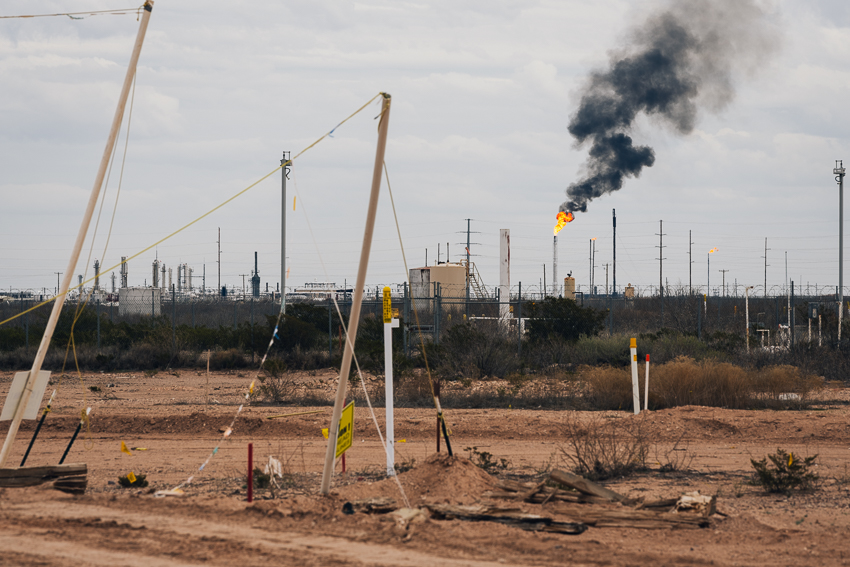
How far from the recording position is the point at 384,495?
28.2 feet

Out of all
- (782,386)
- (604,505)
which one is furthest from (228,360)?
(604,505)

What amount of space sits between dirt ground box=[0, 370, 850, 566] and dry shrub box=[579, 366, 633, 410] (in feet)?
4.18

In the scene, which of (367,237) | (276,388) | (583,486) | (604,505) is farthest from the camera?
(276,388)

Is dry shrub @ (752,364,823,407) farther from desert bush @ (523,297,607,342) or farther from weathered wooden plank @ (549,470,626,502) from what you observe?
weathered wooden plank @ (549,470,626,502)

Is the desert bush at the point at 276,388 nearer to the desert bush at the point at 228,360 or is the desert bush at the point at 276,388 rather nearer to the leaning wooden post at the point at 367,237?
the desert bush at the point at 228,360

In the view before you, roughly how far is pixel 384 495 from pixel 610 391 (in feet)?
34.1

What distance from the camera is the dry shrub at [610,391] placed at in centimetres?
1758

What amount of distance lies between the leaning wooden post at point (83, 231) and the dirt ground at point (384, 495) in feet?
4.15

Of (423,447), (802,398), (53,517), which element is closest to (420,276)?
(802,398)

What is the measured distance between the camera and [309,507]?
770 cm

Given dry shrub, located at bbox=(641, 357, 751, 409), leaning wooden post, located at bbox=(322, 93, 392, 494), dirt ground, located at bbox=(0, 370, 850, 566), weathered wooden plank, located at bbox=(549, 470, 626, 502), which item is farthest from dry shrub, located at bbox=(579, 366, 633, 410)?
leaning wooden post, located at bbox=(322, 93, 392, 494)

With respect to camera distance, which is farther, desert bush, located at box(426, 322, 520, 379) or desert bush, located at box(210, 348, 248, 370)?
desert bush, located at box(210, 348, 248, 370)

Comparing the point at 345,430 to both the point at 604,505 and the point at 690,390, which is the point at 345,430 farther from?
the point at 690,390

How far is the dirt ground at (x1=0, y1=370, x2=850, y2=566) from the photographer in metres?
6.40
